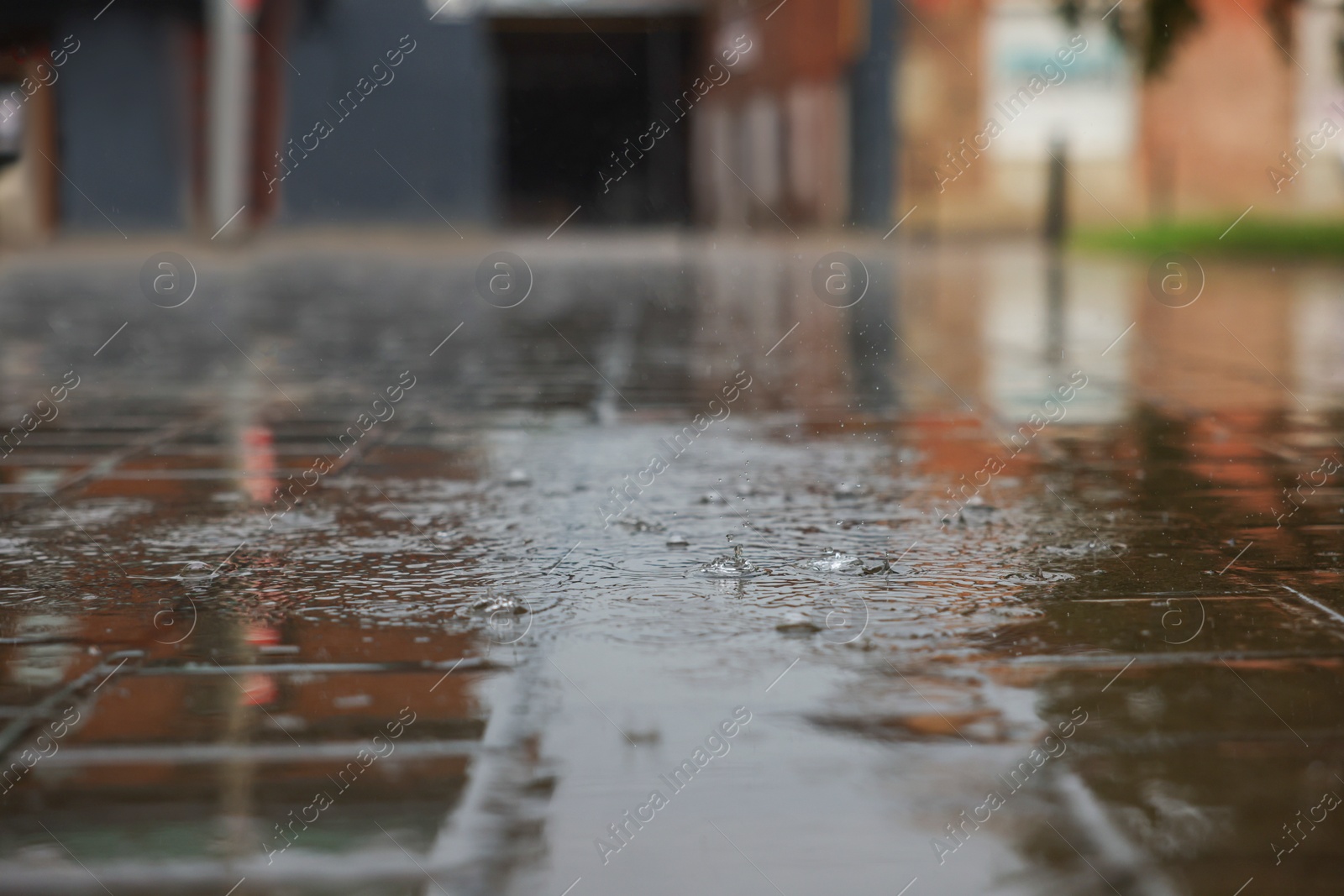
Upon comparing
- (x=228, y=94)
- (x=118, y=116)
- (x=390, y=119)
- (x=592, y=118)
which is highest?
(x=118, y=116)

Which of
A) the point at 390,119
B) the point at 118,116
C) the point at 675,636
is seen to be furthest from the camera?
the point at 390,119

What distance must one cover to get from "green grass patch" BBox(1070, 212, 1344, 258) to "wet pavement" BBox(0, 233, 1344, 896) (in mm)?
12711

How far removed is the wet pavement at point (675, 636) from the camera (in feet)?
6.47

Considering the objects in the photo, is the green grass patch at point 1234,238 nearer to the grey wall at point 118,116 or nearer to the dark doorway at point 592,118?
the dark doorway at point 592,118

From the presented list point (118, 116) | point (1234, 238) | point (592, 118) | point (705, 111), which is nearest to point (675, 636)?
point (1234, 238)

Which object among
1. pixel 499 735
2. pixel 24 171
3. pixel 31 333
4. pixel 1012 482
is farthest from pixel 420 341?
pixel 24 171

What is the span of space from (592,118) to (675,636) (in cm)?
3496

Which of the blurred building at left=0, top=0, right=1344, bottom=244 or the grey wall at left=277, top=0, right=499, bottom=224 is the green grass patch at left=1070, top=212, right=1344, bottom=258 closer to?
the blurred building at left=0, top=0, right=1344, bottom=244

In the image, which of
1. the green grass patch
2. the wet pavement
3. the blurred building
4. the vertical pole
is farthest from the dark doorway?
the wet pavement

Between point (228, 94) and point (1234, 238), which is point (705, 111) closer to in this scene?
point (228, 94)

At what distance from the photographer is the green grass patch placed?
19141 mm

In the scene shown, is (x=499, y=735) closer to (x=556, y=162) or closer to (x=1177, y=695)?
(x=1177, y=695)

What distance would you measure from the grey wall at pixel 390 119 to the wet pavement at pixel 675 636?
22.4 m

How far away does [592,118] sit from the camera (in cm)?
3709
